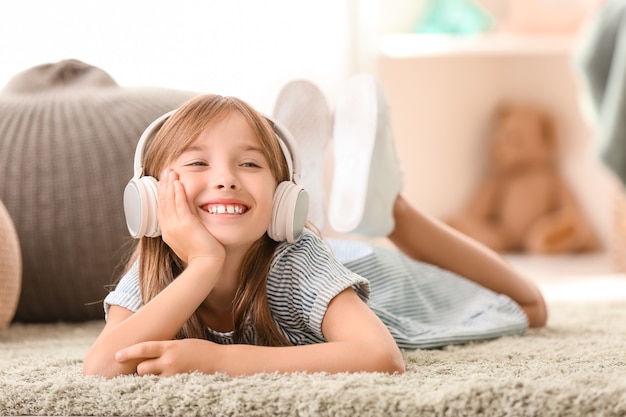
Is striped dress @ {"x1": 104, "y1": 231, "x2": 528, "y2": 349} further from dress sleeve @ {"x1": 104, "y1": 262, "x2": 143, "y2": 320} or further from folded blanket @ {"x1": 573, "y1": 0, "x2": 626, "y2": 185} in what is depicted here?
folded blanket @ {"x1": 573, "y1": 0, "x2": 626, "y2": 185}

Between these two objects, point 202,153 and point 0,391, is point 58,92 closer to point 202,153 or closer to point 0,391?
point 202,153

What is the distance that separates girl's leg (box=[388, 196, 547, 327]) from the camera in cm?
158

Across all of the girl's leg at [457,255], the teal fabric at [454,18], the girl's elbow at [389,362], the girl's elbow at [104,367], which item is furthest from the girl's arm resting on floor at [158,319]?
the teal fabric at [454,18]

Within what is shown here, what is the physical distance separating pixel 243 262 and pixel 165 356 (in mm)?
204

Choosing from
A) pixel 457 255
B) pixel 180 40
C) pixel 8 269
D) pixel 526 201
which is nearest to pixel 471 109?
pixel 526 201

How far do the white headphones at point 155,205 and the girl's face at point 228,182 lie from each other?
1 centimetres

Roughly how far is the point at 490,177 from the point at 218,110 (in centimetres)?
253

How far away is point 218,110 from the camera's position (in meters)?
1.18

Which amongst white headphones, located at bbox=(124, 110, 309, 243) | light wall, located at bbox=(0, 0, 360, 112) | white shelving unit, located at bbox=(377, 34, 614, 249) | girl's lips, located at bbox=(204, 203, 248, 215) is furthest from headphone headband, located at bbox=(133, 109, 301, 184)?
white shelving unit, located at bbox=(377, 34, 614, 249)

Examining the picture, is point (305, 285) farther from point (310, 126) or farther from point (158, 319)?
point (310, 126)

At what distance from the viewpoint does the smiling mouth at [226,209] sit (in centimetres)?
113

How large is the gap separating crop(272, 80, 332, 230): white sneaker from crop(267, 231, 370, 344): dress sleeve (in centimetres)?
34

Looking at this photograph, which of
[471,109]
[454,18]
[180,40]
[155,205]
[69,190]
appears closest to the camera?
[155,205]

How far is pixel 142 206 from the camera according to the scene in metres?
1.13
